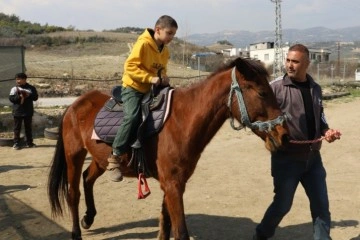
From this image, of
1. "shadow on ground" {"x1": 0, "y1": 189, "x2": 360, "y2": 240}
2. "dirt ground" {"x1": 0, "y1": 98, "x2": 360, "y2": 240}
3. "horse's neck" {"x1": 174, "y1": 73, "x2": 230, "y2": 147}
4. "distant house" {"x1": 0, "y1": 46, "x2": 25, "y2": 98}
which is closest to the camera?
"horse's neck" {"x1": 174, "y1": 73, "x2": 230, "y2": 147}

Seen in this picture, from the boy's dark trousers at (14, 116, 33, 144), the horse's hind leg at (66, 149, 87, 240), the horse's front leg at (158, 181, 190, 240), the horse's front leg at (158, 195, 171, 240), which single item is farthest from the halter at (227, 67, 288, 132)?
the boy's dark trousers at (14, 116, 33, 144)

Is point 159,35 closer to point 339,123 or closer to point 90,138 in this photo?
point 90,138

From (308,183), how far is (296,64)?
3.62ft

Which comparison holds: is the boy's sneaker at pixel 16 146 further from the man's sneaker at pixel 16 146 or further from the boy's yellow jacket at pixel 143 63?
the boy's yellow jacket at pixel 143 63

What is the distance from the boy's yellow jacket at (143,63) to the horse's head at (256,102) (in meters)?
0.91

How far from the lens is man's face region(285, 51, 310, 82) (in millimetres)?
3549

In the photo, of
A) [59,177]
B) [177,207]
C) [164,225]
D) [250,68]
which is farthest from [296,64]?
[59,177]

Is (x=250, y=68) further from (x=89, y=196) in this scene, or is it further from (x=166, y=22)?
(x=89, y=196)

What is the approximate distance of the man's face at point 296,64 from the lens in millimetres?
3549

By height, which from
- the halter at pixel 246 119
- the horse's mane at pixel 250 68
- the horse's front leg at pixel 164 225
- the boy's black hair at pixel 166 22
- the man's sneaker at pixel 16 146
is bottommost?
the man's sneaker at pixel 16 146

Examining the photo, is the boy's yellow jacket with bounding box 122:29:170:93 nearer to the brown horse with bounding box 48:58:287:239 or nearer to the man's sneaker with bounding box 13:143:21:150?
the brown horse with bounding box 48:58:287:239

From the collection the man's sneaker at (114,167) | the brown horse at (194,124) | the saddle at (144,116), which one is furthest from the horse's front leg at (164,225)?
the saddle at (144,116)

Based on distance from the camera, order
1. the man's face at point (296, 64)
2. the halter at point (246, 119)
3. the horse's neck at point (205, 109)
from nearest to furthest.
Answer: the halter at point (246, 119) < the horse's neck at point (205, 109) < the man's face at point (296, 64)

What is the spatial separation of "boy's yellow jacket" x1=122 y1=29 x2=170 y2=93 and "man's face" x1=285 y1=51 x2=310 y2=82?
1.20m
